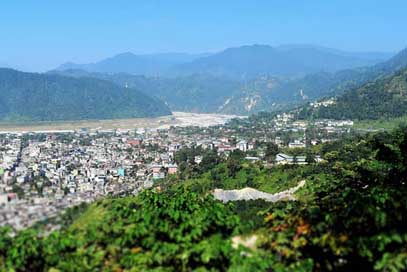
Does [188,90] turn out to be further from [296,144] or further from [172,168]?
[172,168]

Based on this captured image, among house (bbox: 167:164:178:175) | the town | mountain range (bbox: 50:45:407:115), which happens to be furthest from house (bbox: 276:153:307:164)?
mountain range (bbox: 50:45:407:115)

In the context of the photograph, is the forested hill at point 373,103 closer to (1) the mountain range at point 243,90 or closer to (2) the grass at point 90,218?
(1) the mountain range at point 243,90

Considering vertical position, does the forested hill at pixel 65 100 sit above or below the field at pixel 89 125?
above

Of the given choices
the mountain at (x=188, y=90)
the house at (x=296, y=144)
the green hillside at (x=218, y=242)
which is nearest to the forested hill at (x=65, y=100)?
the mountain at (x=188, y=90)

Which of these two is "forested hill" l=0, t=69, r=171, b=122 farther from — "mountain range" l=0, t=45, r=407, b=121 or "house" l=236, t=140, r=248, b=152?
"house" l=236, t=140, r=248, b=152

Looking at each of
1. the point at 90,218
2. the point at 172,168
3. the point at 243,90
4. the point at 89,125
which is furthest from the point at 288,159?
the point at 243,90
